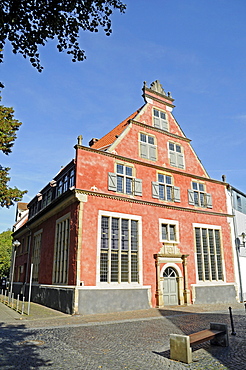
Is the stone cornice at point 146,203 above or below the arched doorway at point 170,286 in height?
above

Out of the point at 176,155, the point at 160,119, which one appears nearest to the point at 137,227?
the point at 176,155

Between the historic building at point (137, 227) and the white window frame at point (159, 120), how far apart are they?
0.09 m

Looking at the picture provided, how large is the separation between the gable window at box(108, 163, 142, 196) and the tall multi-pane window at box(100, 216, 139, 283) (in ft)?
6.66

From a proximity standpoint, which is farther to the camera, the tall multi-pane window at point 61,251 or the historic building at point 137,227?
the tall multi-pane window at point 61,251

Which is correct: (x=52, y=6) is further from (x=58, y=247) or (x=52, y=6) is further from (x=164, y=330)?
(x=58, y=247)

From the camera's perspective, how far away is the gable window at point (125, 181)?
1934 centimetres

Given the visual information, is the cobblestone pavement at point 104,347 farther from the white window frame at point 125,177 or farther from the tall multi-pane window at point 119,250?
the white window frame at point 125,177

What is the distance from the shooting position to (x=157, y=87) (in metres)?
24.5

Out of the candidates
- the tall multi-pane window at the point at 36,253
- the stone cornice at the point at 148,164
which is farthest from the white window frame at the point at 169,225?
the tall multi-pane window at the point at 36,253

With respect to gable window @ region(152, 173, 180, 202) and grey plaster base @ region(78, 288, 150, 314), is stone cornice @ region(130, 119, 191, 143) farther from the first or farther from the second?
grey plaster base @ region(78, 288, 150, 314)

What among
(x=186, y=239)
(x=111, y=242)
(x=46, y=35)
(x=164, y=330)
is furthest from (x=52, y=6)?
(x=186, y=239)

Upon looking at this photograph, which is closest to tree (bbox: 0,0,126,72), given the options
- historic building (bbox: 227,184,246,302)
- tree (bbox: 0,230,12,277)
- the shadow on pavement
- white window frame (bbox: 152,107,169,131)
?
the shadow on pavement

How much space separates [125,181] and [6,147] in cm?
816

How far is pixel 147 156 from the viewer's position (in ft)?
71.3
